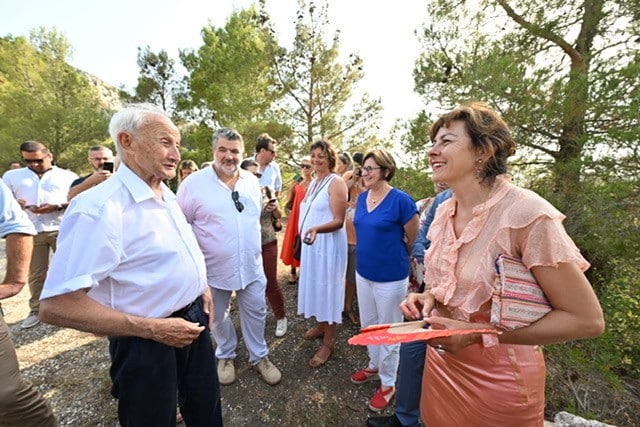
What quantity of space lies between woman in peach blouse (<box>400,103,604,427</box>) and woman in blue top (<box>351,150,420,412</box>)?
2.68 feet

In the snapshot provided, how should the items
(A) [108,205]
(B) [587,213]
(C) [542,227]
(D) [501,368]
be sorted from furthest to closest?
1. (B) [587,213]
2. (A) [108,205]
3. (D) [501,368]
4. (C) [542,227]

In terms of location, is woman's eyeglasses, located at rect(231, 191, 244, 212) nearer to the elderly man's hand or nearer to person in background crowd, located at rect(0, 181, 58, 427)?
the elderly man's hand

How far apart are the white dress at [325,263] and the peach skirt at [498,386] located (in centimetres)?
155

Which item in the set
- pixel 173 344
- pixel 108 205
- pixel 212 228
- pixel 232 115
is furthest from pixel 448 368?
pixel 232 115

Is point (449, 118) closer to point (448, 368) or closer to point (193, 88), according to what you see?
point (448, 368)

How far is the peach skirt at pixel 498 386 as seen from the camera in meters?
1.09

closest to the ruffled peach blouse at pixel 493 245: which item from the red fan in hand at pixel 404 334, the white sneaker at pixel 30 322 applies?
the red fan in hand at pixel 404 334

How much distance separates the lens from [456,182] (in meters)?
1.27

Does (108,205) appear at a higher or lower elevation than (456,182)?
lower

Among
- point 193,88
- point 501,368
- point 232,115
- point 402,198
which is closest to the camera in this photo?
point 501,368

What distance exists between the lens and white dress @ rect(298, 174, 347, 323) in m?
2.71

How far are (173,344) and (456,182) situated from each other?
4.96 ft

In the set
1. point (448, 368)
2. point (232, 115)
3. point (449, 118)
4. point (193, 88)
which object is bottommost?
point (448, 368)

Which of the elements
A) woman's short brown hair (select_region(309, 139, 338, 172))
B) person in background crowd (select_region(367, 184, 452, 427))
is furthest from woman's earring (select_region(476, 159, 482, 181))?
woman's short brown hair (select_region(309, 139, 338, 172))
